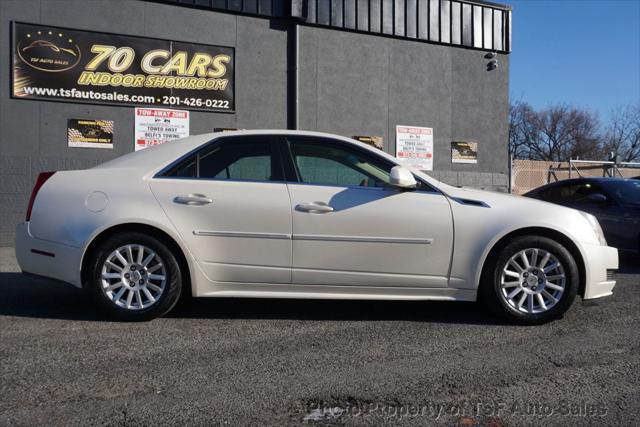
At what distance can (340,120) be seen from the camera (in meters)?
12.5

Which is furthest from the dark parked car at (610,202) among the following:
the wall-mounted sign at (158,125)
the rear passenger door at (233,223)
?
the wall-mounted sign at (158,125)

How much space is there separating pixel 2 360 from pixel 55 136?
24.4 ft

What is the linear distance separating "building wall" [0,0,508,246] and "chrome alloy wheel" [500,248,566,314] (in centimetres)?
794

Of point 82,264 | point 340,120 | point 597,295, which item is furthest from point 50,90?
point 597,295

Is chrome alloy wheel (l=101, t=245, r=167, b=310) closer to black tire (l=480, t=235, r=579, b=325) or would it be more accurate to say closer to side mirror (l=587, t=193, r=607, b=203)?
black tire (l=480, t=235, r=579, b=325)

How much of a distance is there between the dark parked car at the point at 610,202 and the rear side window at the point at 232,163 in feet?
17.9

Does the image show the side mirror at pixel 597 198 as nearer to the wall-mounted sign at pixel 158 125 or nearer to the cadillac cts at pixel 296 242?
the cadillac cts at pixel 296 242

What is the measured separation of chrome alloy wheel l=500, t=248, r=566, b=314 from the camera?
471 cm

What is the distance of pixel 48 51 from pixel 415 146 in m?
7.71

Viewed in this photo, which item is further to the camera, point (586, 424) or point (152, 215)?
point (152, 215)

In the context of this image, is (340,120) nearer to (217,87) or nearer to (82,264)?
(217,87)

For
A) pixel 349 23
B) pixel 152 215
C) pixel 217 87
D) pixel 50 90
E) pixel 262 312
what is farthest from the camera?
pixel 349 23

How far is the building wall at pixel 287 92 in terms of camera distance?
10117 millimetres

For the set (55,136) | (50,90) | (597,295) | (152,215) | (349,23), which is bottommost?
(597,295)
